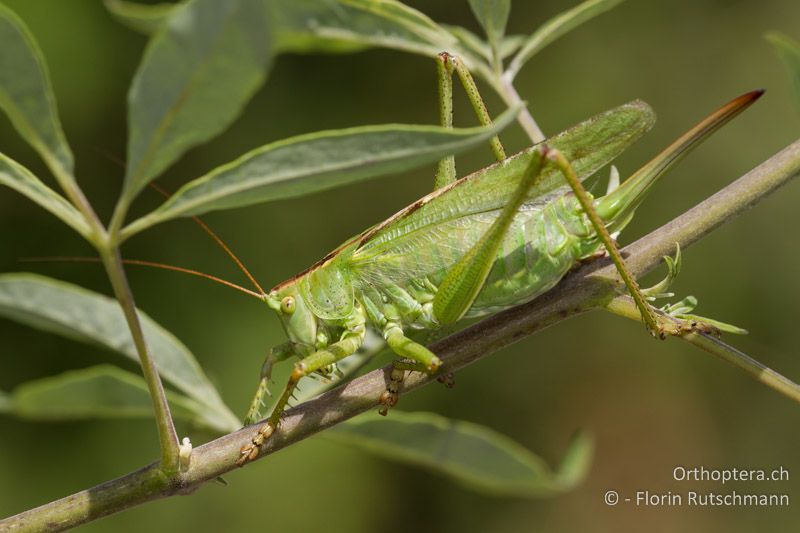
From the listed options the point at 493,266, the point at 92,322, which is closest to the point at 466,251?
the point at 493,266

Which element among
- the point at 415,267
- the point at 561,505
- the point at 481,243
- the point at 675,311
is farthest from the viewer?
the point at 561,505

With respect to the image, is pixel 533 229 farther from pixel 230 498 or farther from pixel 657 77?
pixel 657 77

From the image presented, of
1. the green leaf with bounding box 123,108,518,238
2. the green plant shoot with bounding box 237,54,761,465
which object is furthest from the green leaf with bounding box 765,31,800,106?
the green leaf with bounding box 123,108,518,238

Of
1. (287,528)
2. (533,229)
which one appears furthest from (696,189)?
(533,229)

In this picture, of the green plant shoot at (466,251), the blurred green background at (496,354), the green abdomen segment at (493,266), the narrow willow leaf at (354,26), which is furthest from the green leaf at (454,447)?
the blurred green background at (496,354)

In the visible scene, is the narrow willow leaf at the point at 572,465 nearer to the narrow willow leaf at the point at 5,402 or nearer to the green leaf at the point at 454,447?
the green leaf at the point at 454,447

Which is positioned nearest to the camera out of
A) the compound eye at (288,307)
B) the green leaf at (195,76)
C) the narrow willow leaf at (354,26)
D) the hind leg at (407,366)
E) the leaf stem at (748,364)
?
the green leaf at (195,76)
